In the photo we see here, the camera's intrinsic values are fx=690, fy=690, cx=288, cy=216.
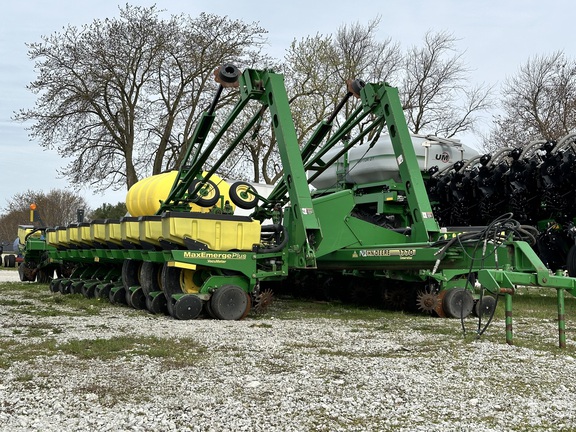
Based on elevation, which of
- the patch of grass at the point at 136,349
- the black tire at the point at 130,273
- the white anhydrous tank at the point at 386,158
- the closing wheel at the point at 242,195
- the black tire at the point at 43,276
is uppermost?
the white anhydrous tank at the point at 386,158

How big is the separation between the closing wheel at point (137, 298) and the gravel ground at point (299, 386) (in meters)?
3.06

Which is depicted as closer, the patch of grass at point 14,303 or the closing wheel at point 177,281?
the closing wheel at point 177,281

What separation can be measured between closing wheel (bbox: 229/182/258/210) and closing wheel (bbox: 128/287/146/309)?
1.99m

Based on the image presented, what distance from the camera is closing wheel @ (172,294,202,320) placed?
852 centimetres

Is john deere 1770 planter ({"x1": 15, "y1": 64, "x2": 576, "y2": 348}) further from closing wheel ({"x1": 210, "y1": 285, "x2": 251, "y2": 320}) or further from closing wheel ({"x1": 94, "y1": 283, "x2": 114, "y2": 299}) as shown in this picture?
closing wheel ({"x1": 94, "y1": 283, "x2": 114, "y2": 299})

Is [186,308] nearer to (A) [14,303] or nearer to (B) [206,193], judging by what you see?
(B) [206,193]

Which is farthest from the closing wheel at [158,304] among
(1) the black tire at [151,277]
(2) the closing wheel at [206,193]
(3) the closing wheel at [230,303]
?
(2) the closing wheel at [206,193]

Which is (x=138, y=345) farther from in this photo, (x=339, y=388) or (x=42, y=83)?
(x=42, y=83)

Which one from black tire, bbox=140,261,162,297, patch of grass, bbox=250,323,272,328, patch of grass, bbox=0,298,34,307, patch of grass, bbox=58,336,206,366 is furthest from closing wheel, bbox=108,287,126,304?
patch of grass, bbox=58,336,206,366

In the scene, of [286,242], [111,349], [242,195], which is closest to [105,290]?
[242,195]

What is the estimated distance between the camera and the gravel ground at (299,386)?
390cm

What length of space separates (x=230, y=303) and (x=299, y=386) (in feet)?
13.5

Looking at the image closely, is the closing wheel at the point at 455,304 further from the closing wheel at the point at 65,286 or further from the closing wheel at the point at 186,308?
the closing wheel at the point at 65,286

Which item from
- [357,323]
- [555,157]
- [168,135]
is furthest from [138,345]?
[168,135]
